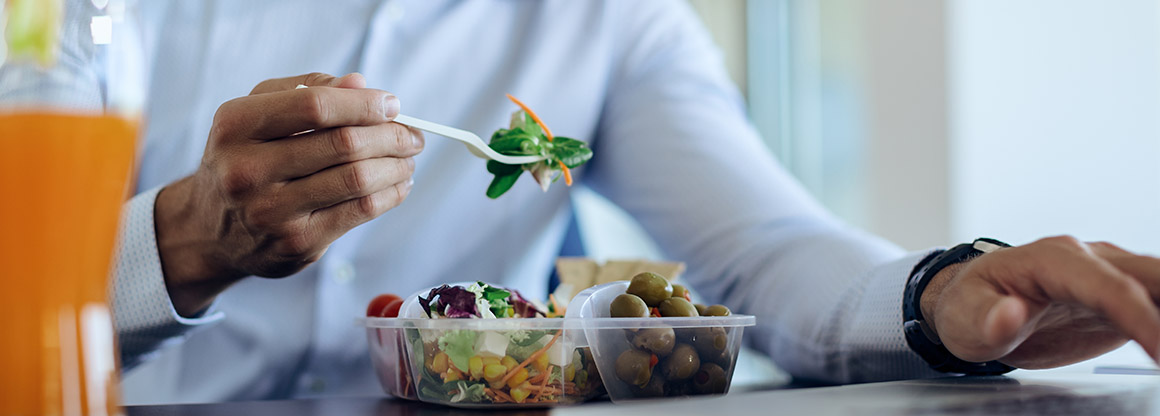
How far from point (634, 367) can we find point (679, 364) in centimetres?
3

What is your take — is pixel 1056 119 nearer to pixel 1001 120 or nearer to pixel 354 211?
pixel 1001 120

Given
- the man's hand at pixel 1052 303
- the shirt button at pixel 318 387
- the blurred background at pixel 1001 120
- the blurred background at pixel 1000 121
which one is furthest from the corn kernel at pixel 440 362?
the blurred background at pixel 1000 121

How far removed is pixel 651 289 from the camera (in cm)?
58

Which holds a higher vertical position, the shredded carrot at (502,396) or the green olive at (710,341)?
the green olive at (710,341)

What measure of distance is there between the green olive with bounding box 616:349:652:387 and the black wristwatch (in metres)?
0.26

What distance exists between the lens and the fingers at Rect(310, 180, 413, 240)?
2.08 ft

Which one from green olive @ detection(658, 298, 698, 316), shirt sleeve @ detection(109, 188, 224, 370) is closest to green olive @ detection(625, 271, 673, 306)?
green olive @ detection(658, 298, 698, 316)

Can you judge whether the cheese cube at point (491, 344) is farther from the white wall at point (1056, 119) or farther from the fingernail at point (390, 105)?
the white wall at point (1056, 119)

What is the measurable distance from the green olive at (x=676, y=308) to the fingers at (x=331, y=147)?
8.9 inches

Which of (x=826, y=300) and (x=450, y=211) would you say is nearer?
(x=826, y=300)

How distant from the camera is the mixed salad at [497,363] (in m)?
0.54

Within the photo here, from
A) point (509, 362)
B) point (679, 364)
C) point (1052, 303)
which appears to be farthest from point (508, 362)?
point (1052, 303)

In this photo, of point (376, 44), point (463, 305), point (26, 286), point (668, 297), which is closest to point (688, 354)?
point (668, 297)

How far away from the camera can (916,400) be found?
493 mm
